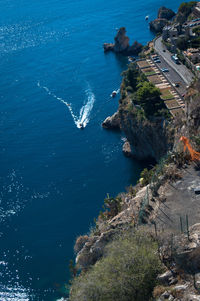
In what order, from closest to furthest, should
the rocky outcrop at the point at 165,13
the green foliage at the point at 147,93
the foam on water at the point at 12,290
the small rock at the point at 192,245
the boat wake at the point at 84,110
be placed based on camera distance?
the small rock at the point at 192,245 < the foam on water at the point at 12,290 < the green foliage at the point at 147,93 < the boat wake at the point at 84,110 < the rocky outcrop at the point at 165,13

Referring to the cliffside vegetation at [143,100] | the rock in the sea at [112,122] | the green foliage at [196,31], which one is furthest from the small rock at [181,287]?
the green foliage at [196,31]

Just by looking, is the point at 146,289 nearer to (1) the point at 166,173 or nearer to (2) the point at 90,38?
(1) the point at 166,173

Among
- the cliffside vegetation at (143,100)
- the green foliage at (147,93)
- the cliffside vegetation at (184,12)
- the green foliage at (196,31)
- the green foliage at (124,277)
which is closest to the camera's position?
the green foliage at (124,277)

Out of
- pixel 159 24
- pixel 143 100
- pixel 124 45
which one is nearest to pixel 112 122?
pixel 143 100

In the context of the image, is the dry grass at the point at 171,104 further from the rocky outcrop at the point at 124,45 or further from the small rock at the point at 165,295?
the rocky outcrop at the point at 124,45

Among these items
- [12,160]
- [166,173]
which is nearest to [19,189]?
[12,160]

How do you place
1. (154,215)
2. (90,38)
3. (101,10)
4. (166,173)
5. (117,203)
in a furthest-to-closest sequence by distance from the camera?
(101,10), (90,38), (117,203), (166,173), (154,215)
